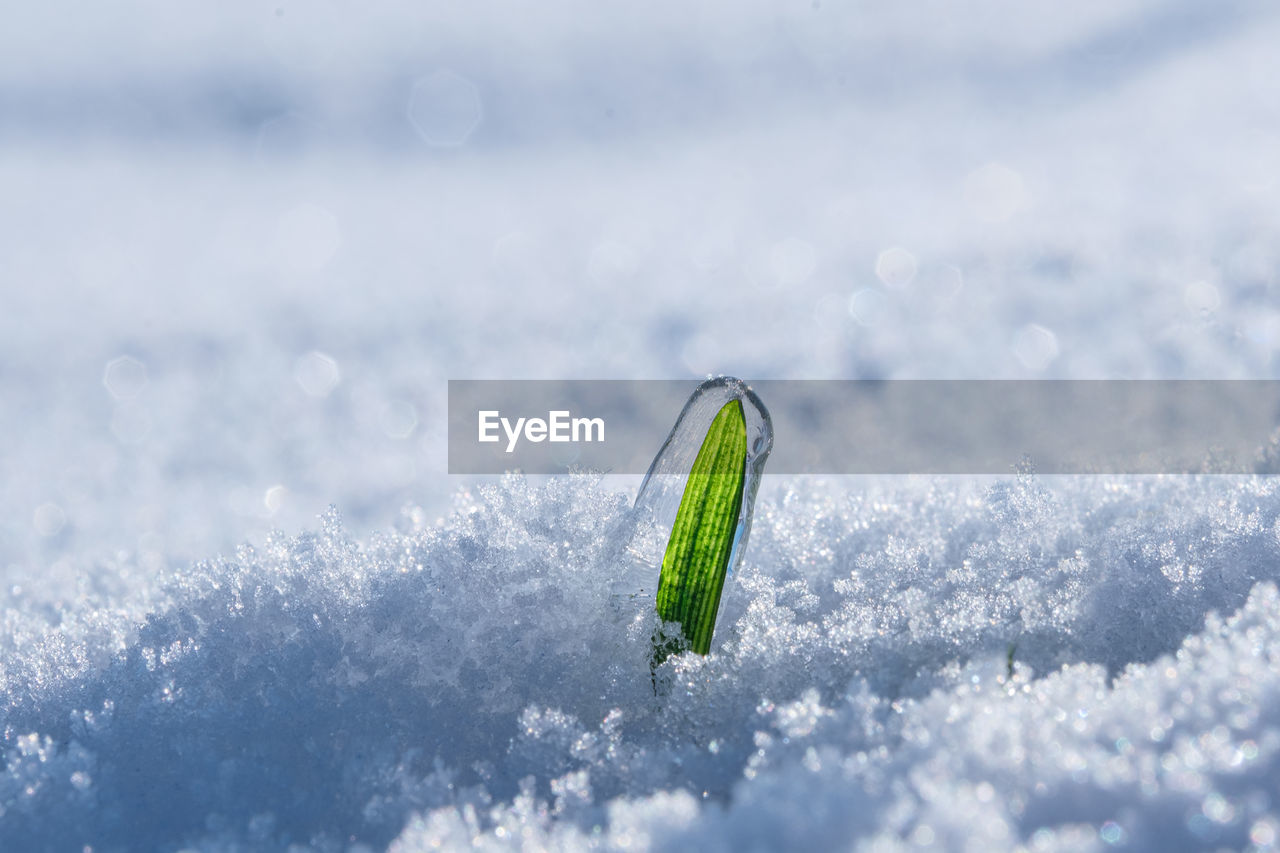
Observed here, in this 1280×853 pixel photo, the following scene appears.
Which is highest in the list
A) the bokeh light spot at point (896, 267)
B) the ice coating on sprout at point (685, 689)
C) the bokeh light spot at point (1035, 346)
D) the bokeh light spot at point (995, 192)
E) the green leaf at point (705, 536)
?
the bokeh light spot at point (995, 192)

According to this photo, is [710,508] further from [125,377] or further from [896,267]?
[125,377]

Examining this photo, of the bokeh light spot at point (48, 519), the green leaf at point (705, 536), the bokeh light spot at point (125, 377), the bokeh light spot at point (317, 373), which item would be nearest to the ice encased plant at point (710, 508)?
the green leaf at point (705, 536)

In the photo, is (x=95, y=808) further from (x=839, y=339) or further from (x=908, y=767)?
(x=839, y=339)

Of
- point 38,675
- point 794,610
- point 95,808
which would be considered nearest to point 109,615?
point 38,675

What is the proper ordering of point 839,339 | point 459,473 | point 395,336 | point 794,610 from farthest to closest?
1. point 395,336
2. point 839,339
3. point 459,473
4. point 794,610

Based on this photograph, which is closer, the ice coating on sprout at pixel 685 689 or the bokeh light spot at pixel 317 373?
the ice coating on sprout at pixel 685 689

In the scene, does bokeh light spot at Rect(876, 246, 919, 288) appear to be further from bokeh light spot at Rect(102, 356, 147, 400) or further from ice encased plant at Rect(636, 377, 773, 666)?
bokeh light spot at Rect(102, 356, 147, 400)

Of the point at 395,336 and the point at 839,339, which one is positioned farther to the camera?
the point at 395,336

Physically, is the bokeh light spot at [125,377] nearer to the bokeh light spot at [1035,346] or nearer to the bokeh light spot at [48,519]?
the bokeh light spot at [48,519]
